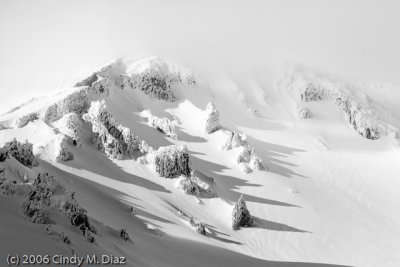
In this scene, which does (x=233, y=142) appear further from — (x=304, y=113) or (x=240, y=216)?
(x=304, y=113)

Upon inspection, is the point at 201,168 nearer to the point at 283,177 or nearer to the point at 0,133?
the point at 283,177

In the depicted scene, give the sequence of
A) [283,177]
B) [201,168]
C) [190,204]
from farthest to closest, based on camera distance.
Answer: [283,177] → [201,168] → [190,204]

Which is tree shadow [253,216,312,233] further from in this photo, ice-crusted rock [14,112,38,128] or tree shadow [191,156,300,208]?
ice-crusted rock [14,112,38,128]

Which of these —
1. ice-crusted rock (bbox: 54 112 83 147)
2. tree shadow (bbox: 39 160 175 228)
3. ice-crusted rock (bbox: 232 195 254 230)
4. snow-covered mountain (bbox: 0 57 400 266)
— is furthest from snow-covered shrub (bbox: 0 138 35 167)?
ice-crusted rock (bbox: 232 195 254 230)

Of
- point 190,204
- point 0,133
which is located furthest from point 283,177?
point 0,133

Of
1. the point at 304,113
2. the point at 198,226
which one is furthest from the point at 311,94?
the point at 198,226

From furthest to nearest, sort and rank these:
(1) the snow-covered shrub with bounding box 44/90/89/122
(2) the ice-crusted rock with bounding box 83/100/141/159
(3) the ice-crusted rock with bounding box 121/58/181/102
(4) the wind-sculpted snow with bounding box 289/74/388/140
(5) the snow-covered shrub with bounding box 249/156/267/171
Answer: (4) the wind-sculpted snow with bounding box 289/74/388/140, (3) the ice-crusted rock with bounding box 121/58/181/102, (5) the snow-covered shrub with bounding box 249/156/267/171, (1) the snow-covered shrub with bounding box 44/90/89/122, (2) the ice-crusted rock with bounding box 83/100/141/159

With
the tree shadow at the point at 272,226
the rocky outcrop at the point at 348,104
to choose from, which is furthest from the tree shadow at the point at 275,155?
the rocky outcrop at the point at 348,104
